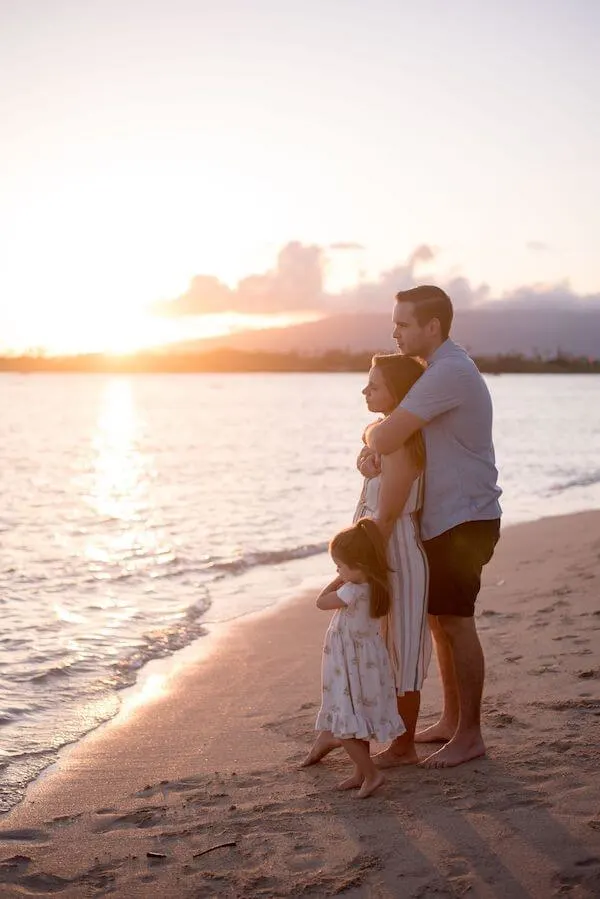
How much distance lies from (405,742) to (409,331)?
6.46 ft

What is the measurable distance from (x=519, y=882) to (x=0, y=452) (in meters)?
34.0

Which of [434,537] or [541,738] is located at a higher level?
[434,537]

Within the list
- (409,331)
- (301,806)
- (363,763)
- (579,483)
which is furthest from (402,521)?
(579,483)

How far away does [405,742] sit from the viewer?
4.51 meters

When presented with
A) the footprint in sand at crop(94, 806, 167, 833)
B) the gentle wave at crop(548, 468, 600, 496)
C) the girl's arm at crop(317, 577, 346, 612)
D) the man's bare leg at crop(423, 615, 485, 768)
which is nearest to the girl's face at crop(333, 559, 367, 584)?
the girl's arm at crop(317, 577, 346, 612)

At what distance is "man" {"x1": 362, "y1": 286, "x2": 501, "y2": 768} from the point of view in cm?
425

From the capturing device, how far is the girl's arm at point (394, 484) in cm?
418

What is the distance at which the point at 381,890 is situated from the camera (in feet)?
10.7

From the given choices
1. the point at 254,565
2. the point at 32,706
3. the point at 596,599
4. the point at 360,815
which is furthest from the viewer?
the point at 254,565

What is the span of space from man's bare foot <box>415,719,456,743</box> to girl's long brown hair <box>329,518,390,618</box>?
996mm

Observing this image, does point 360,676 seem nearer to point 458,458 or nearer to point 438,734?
point 438,734

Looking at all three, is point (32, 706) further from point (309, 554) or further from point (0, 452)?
point (0, 452)

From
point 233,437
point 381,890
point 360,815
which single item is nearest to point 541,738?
point 360,815

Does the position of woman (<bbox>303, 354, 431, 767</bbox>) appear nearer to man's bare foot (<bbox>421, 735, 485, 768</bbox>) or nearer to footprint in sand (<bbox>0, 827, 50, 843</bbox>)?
man's bare foot (<bbox>421, 735, 485, 768</bbox>)
